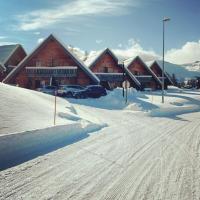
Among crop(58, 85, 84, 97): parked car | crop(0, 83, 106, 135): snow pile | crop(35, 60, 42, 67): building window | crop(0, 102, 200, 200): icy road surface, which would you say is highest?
crop(35, 60, 42, 67): building window

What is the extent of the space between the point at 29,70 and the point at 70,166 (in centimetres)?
3393

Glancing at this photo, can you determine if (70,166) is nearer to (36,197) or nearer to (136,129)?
(36,197)

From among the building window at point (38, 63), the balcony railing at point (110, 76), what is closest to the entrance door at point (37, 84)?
the building window at point (38, 63)

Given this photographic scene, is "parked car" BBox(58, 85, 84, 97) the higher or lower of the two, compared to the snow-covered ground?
higher

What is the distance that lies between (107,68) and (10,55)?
15263 mm

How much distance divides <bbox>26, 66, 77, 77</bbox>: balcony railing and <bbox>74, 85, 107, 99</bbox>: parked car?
647 centimetres

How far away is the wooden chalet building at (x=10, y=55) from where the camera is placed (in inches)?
2013

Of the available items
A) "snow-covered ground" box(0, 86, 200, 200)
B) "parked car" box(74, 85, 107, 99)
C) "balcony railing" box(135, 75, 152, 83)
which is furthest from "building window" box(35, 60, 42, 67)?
"snow-covered ground" box(0, 86, 200, 200)

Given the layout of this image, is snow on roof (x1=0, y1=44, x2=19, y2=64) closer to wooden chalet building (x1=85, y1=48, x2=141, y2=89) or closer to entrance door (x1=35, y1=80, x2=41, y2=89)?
entrance door (x1=35, y1=80, x2=41, y2=89)

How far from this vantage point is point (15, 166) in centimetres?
872

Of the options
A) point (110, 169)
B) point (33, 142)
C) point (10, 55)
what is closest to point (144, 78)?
point (10, 55)

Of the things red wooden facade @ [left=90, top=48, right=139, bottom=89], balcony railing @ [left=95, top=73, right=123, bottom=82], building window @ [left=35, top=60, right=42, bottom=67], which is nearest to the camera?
building window @ [left=35, top=60, right=42, bottom=67]

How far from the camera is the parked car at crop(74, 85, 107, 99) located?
32656 millimetres

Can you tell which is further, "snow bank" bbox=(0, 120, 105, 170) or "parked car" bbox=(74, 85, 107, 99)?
"parked car" bbox=(74, 85, 107, 99)
